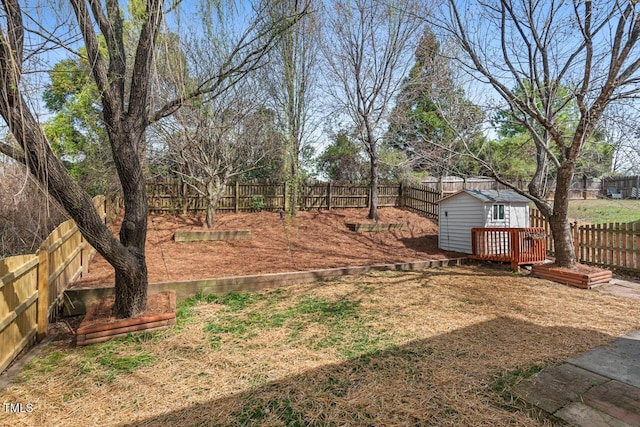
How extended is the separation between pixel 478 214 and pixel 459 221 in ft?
1.98

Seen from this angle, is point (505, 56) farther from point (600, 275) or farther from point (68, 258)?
point (68, 258)

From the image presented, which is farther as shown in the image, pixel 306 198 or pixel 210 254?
pixel 306 198

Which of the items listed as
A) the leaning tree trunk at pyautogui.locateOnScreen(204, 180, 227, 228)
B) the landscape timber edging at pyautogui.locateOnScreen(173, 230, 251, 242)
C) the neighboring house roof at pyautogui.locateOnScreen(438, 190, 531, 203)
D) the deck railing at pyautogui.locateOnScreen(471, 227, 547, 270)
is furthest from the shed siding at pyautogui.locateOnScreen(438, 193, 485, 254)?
the leaning tree trunk at pyautogui.locateOnScreen(204, 180, 227, 228)

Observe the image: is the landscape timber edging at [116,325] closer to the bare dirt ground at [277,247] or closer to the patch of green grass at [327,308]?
the bare dirt ground at [277,247]

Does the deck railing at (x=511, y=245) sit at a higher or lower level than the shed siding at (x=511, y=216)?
lower

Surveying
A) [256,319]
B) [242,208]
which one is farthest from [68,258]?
[242,208]

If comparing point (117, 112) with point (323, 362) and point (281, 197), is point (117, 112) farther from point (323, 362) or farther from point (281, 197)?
point (281, 197)

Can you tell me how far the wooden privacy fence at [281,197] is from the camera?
10.2 metres

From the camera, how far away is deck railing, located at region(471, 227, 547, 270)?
21.8ft

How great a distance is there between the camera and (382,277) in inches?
230

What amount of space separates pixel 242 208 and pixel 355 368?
9435mm

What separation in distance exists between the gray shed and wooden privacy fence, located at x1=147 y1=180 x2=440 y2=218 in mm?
3718

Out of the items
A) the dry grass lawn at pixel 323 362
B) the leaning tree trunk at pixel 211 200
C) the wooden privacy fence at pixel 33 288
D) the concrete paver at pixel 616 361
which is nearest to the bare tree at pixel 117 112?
the wooden privacy fence at pixel 33 288

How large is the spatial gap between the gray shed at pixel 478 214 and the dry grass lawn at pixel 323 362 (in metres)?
3.68
